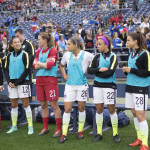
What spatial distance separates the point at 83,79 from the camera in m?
5.25

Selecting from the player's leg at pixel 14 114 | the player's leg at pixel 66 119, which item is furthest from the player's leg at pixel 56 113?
the player's leg at pixel 14 114

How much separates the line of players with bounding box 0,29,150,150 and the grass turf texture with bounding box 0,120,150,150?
0.12 m

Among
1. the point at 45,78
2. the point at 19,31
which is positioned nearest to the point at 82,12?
the point at 19,31

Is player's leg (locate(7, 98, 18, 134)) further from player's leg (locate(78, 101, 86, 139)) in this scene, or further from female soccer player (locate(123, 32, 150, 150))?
female soccer player (locate(123, 32, 150, 150))

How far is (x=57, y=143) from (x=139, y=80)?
178 cm

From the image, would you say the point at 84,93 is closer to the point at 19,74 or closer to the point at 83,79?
the point at 83,79

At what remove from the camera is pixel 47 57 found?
5.45 metres

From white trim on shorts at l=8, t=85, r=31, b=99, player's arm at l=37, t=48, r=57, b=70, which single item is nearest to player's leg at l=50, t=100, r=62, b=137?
white trim on shorts at l=8, t=85, r=31, b=99

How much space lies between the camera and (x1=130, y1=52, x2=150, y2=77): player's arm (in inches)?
174

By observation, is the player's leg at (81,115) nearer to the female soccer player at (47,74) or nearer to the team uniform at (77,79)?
the team uniform at (77,79)

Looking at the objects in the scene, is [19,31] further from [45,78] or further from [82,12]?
[82,12]

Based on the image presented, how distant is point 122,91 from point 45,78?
1.75 meters

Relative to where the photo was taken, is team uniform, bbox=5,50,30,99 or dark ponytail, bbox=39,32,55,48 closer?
dark ponytail, bbox=39,32,55,48

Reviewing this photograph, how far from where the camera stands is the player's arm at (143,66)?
443 centimetres
